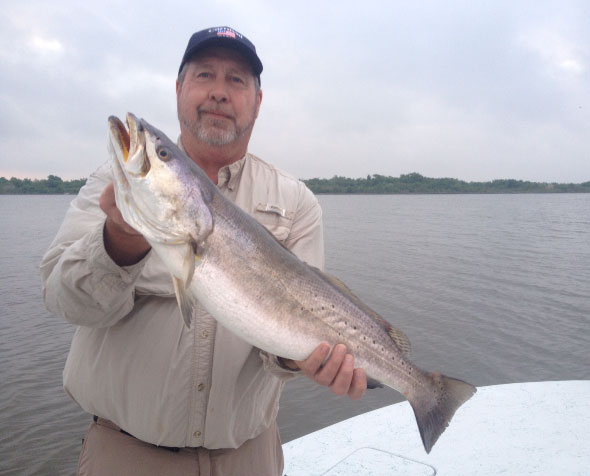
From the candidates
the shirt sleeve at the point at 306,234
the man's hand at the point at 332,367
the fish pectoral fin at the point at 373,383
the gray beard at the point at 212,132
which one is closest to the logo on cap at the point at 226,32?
the gray beard at the point at 212,132

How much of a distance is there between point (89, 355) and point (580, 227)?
38.1 m

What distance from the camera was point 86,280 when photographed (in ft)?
7.50

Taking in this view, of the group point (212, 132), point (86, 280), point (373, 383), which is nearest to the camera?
point (86, 280)

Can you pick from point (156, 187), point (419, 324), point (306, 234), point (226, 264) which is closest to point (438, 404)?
point (306, 234)

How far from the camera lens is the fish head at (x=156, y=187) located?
228cm

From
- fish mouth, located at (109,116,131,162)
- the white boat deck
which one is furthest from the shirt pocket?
the white boat deck

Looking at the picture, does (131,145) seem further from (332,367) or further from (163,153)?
(332,367)

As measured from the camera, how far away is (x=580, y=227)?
1310 inches

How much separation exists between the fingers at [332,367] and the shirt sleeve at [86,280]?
1.15 metres

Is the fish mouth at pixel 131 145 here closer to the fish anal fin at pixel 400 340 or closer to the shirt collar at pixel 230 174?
the shirt collar at pixel 230 174

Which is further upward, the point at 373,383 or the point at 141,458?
the point at 373,383

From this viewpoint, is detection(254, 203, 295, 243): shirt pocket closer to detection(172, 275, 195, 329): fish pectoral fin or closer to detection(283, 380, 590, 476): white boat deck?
detection(172, 275, 195, 329): fish pectoral fin

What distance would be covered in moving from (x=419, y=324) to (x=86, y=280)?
38.3ft

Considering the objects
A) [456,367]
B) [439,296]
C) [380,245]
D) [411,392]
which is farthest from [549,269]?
[411,392]
